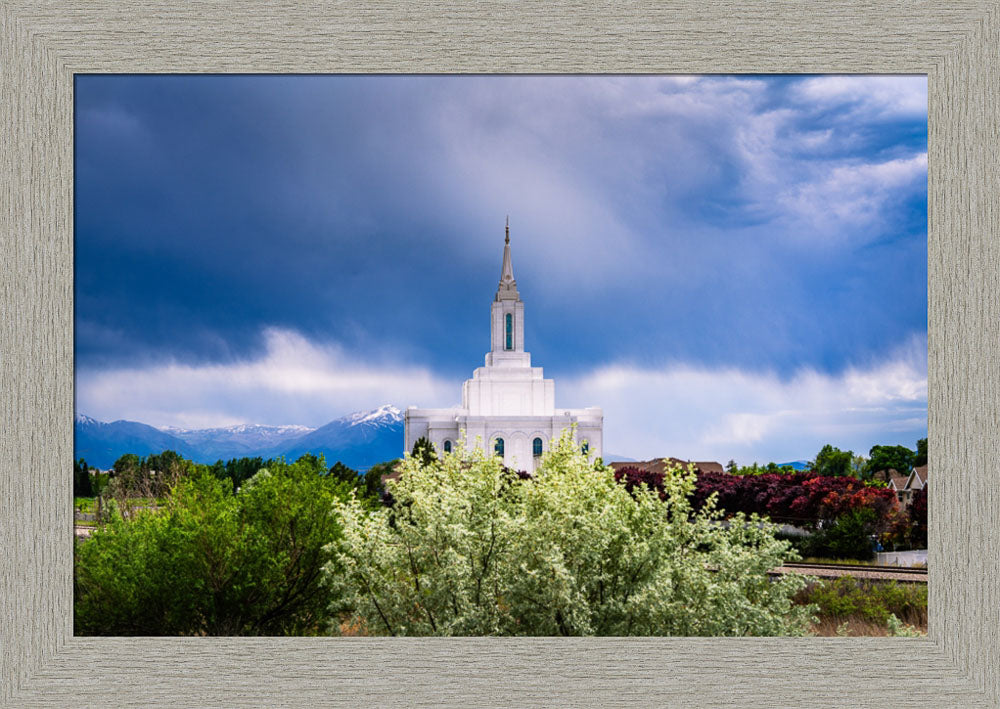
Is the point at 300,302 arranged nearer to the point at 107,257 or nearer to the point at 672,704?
the point at 107,257

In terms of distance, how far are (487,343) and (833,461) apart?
7.36 m

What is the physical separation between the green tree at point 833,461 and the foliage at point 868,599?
5.28ft

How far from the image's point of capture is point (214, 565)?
5684 millimetres

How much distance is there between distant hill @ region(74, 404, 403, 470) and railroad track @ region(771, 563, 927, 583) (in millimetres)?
4112

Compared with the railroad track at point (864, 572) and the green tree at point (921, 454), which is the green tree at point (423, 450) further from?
the green tree at point (921, 454)

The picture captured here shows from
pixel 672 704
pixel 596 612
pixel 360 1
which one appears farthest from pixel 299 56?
pixel 672 704

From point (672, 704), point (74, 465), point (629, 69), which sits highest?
point (629, 69)

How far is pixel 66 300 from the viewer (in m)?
4.50

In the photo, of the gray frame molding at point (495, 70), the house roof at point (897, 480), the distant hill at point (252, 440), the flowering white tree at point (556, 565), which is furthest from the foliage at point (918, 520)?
the distant hill at point (252, 440)

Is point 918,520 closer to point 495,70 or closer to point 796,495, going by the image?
point 796,495

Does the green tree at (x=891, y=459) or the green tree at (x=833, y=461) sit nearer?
the green tree at (x=891, y=459)

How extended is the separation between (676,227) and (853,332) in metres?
3.79

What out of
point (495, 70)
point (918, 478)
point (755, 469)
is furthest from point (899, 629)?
point (495, 70)

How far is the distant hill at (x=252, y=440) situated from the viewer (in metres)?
5.76
